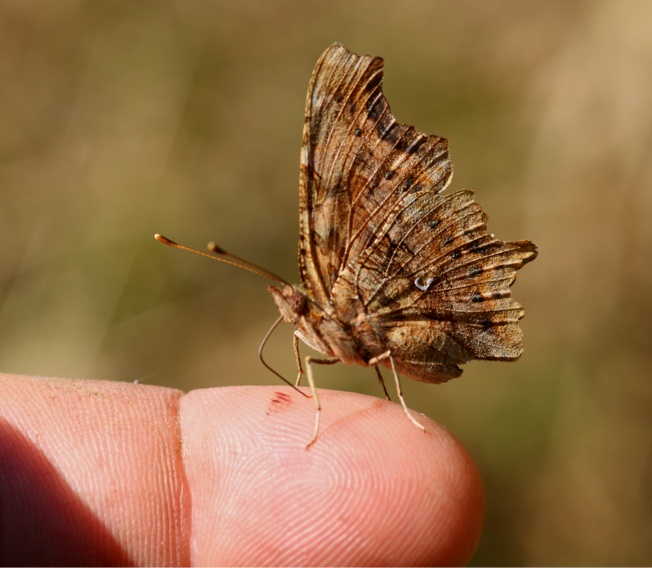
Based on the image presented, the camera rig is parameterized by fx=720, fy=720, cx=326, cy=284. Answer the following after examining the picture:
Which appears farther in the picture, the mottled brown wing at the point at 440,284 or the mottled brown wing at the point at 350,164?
the mottled brown wing at the point at 440,284

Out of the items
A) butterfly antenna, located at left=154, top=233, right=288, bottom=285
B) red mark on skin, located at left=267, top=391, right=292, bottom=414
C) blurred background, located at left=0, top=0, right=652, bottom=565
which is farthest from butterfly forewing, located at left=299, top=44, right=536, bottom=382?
blurred background, located at left=0, top=0, right=652, bottom=565

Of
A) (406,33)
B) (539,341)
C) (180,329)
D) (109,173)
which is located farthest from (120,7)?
(539,341)

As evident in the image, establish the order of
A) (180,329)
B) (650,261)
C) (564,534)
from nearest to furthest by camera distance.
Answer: (564,534), (650,261), (180,329)

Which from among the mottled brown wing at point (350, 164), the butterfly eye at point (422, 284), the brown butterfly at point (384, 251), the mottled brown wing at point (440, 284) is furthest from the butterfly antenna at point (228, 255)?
the butterfly eye at point (422, 284)

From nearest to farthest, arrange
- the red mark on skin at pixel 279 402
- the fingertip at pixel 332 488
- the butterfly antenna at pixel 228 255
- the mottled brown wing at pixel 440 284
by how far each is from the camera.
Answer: the butterfly antenna at pixel 228 255 → the fingertip at pixel 332 488 → the mottled brown wing at pixel 440 284 → the red mark on skin at pixel 279 402

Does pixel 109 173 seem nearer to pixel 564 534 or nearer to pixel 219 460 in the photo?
pixel 219 460

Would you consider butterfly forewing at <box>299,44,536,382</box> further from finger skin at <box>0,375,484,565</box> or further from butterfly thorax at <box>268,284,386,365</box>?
finger skin at <box>0,375,484,565</box>

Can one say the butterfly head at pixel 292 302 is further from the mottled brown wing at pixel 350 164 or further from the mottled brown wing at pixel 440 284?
the mottled brown wing at pixel 440 284
